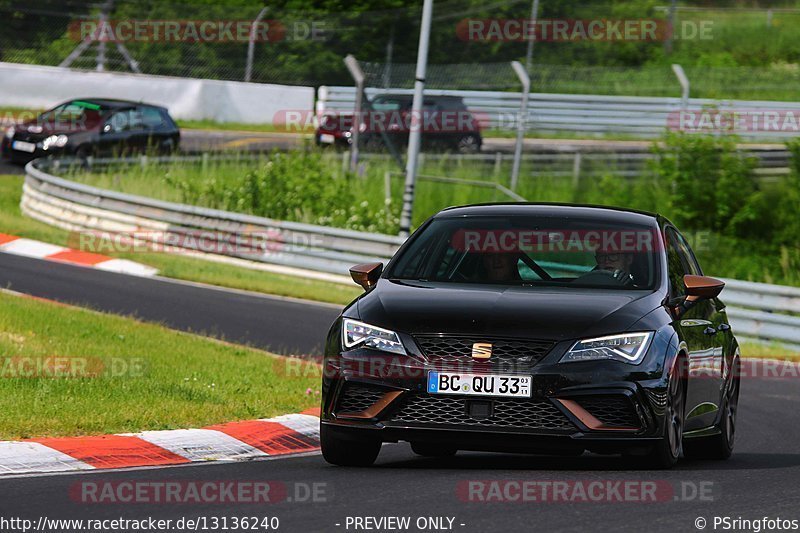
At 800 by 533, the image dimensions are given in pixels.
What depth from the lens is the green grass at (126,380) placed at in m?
9.67

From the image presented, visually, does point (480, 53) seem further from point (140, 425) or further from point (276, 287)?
point (140, 425)

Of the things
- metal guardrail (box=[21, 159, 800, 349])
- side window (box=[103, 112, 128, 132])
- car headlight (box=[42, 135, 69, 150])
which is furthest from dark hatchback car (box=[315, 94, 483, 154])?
car headlight (box=[42, 135, 69, 150])

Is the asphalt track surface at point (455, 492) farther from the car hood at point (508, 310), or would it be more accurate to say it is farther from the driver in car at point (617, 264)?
the driver in car at point (617, 264)

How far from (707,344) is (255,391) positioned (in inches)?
143

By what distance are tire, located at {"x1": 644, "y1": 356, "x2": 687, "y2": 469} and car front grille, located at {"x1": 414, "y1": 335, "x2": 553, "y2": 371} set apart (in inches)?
30.4

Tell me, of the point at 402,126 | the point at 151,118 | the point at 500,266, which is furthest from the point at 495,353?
the point at 402,126

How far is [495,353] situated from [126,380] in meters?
4.07

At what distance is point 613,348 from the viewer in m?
8.13

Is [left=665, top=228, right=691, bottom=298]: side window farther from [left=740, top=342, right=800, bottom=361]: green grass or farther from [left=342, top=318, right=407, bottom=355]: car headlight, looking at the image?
[left=740, top=342, right=800, bottom=361]: green grass

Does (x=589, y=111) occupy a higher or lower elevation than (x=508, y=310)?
higher

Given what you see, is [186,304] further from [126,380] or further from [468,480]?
[468,480]

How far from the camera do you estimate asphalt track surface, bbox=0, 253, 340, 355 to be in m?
16.2

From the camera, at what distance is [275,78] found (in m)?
39.8

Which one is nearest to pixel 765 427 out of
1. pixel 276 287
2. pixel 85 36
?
pixel 276 287
